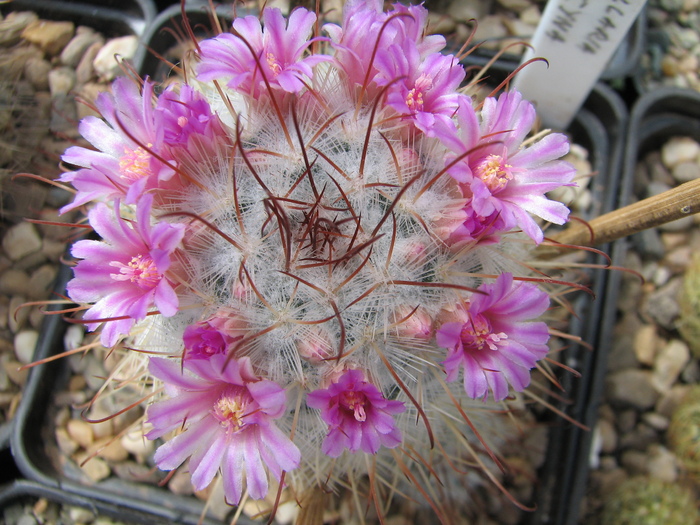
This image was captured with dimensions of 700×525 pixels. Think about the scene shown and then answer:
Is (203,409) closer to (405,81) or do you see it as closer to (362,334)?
(362,334)

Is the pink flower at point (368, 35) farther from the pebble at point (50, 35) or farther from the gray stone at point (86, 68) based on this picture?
the pebble at point (50, 35)

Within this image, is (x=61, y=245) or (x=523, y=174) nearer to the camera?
(x=523, y=174)

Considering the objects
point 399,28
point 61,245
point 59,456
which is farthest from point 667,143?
point 59,456

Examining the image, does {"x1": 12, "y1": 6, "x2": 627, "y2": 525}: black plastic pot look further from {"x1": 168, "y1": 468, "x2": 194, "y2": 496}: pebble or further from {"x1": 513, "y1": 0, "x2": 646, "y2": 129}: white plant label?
{"x1": 513, "y1": 0, "x2": 646, "y2": 129}: white plant label

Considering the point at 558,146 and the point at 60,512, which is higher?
the point at 558,146

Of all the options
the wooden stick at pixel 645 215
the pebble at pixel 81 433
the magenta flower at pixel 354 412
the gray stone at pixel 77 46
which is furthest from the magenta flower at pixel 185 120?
the gray stone at pixel 77 46

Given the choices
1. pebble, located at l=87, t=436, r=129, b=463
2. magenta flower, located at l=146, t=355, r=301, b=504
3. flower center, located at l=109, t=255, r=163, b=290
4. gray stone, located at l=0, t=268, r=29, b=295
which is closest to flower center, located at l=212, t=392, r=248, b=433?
→ magenta flower, located at l=146, t=355, r=301, b=504
